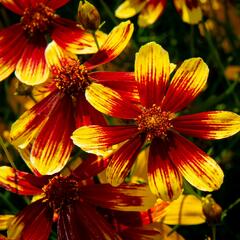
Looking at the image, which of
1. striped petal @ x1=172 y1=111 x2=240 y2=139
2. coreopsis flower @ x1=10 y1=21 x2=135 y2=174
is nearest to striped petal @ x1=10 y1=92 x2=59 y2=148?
coreopsis flower @ x1=10 y1=21 x2=135 y2=174

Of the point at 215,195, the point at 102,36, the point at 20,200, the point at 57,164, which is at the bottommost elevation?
the point at 215,195

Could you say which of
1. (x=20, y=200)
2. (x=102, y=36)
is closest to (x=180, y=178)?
(x=102, y=36)

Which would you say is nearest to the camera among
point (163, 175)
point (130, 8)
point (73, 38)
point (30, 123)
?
point (163, 175)

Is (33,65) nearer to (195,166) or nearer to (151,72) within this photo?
(151,72)

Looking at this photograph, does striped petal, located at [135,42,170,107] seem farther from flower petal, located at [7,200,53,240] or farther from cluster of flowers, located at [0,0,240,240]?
flower petal, located at [7,200,53,240]

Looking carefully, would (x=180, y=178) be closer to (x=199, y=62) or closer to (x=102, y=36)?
(x=199, y=62)

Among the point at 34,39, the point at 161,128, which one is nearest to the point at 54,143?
the point at 161,128

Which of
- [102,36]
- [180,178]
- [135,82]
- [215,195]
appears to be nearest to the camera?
[180,178]
